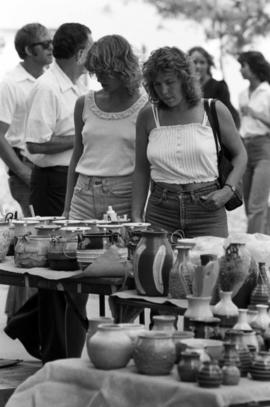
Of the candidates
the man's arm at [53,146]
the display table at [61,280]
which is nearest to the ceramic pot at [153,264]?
the display table at [61,280]

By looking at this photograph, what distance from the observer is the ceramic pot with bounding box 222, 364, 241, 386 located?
3.17 meters

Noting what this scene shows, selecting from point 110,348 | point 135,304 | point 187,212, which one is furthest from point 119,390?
point 187,212

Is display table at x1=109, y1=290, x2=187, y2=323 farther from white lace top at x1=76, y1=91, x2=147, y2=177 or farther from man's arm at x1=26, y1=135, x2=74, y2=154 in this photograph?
man's arm at x1=26, y1=135, x2=74, y2=154

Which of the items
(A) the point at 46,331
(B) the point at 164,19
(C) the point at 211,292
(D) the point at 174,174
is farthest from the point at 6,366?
(B) the point at 164,19

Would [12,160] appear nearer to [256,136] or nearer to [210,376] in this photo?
[256,136]

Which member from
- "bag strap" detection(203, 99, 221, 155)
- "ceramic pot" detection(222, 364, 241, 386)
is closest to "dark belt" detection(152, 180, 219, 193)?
"bag strap" detection(203, 99, 221, 155)

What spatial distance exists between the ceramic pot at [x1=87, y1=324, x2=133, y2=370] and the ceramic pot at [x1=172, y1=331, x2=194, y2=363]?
0.43 feet

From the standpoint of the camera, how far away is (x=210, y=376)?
313 cm

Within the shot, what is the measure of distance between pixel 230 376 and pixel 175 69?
7.56 ft

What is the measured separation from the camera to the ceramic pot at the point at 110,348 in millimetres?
3375

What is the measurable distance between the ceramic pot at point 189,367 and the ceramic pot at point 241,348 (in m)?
0.14

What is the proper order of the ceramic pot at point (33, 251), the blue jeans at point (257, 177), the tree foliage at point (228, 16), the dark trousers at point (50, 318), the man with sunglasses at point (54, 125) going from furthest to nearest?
1. the tree foliage at point (228, 16)
2. the blue jeans at point (257, 177)
3. the man with sunglasses at point (54, 125)
4. the dark trousers at point (50, 318)
5. the ceramic pot at point (33, 251)

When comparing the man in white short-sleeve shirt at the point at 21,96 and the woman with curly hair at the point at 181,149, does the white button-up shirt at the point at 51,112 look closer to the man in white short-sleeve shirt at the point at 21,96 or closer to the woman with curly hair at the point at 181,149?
the man in white short-sleeve shirt at the point at 21,96

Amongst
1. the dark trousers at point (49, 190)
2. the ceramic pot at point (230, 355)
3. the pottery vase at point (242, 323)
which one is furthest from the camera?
the dark trousers at point (49, 190)
